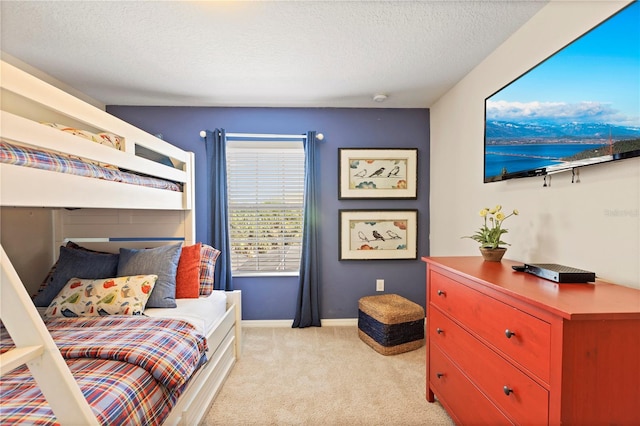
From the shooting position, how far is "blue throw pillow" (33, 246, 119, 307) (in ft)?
6.43

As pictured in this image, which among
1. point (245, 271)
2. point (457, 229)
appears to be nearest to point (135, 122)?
point (245, 271)

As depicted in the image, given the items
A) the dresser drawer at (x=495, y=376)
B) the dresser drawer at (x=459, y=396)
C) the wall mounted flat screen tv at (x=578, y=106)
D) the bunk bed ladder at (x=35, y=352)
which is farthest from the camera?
the dresser drawer at (x=459, y=396)

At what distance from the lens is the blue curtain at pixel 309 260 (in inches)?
116

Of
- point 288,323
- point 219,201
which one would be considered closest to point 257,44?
point 219,201

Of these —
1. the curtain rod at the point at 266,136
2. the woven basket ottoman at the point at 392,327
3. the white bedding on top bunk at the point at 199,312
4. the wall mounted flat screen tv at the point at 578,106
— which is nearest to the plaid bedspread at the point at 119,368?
the white bedding on top bunk at the point at 199,312

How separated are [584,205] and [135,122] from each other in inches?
143

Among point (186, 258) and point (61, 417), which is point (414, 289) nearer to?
point (186, 258)

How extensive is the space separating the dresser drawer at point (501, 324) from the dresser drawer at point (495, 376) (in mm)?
49

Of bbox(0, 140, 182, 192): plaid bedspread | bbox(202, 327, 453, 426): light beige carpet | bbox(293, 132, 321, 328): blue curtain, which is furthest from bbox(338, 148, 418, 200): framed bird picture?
bbox(0, 140, 182, 192): plaid bedspread

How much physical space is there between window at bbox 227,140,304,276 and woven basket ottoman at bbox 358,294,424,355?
966 mm

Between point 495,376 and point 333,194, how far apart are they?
2140 mm

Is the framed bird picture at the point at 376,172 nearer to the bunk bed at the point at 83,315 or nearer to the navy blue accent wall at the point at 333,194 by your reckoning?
the navy blue accent wall at the point at 333,194

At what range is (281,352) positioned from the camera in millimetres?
2455

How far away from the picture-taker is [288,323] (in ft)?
9.93
